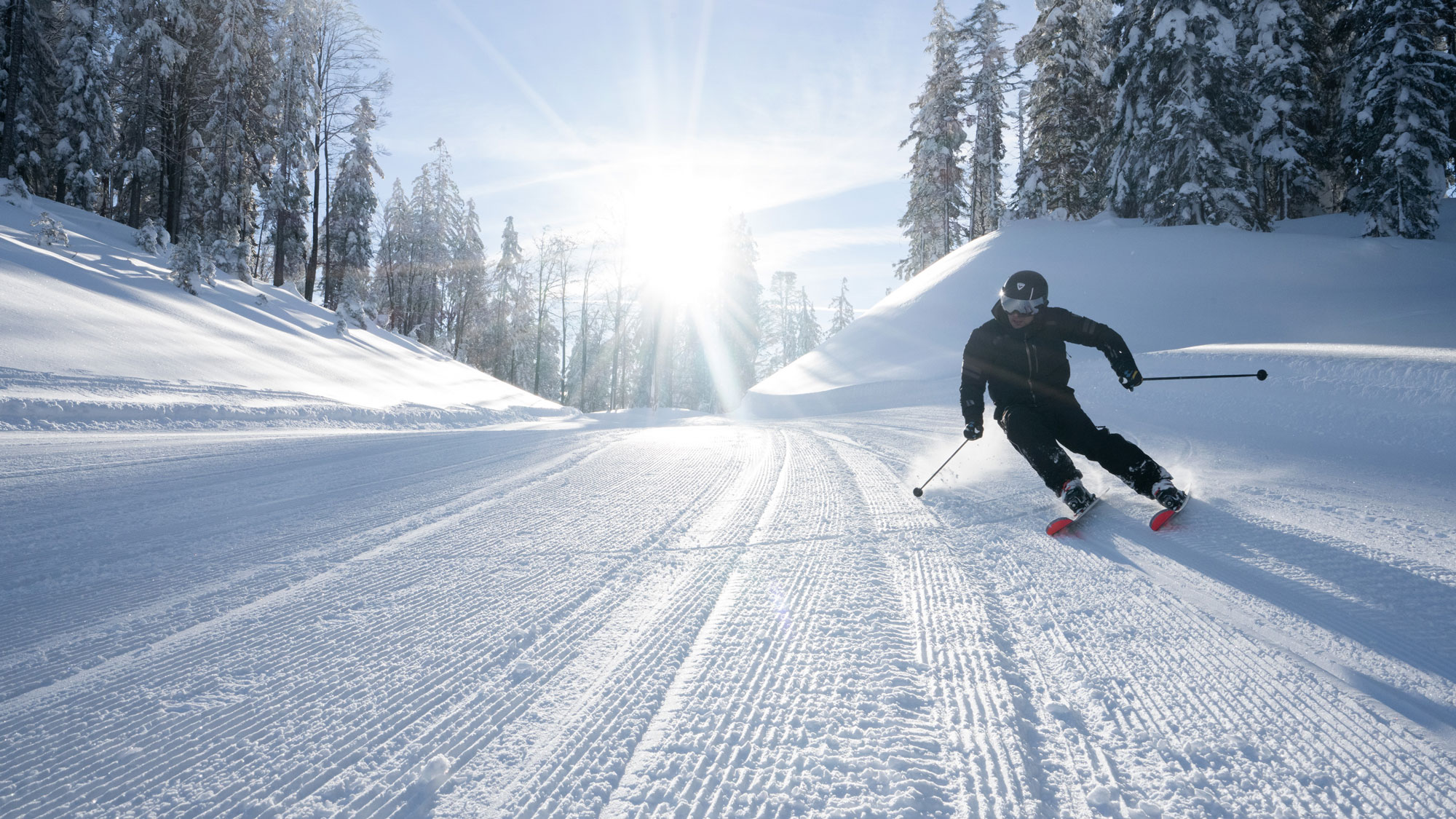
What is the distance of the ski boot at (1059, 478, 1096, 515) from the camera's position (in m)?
3.39

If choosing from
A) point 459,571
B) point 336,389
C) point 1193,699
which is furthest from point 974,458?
point 336,389

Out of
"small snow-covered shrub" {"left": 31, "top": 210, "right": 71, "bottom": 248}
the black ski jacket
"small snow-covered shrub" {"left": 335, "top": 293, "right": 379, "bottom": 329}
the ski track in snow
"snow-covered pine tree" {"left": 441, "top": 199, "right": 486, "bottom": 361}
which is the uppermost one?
"snow-covered pine tree" {"left": 441, "top": 199, "right": 486, "bottom": 361}

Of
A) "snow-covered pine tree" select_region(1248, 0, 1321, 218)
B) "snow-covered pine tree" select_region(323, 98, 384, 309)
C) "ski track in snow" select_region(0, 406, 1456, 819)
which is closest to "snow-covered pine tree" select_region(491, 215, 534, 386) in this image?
"snow-covered pine tree" select_region(323, 98, 384, 309)

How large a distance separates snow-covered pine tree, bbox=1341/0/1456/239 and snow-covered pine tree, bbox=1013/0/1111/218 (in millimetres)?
7808

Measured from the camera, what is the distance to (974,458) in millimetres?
5629

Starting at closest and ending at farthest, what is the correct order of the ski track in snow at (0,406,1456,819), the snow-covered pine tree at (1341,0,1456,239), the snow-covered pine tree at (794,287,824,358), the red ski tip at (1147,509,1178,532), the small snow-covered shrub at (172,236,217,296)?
the ski track in snow at (0,406,1456,819) < the red ski tip at (1147,509,1178,532) < the small snow-covered shrub at (172,236,217,296) < the snow-covered pine tree at (1341,0,1456,239) < the snow-covered pine tree at (794,287,824,358)

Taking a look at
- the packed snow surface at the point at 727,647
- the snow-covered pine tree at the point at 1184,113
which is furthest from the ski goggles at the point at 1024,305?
the snow-covered pine tree at the point at 1184,113

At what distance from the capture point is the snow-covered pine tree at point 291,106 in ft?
77.0

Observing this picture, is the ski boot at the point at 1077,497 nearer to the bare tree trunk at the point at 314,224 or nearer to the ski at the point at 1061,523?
the ski at the point at 1061,523

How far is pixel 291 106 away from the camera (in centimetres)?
2369

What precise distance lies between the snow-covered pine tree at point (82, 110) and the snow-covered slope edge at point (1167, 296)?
3043cm

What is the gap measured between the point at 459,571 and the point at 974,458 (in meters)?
4.51

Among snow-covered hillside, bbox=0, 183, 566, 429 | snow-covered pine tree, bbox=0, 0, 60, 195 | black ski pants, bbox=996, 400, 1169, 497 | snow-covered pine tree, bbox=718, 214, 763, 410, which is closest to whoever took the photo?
black ski pants, bbox=996, 400, 1169, 497

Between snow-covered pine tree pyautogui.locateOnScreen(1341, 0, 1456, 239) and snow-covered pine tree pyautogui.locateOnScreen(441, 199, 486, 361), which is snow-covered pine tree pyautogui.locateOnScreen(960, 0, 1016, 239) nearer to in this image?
snow-covered pine tree pyautogui.locateOnScreen(1341, 0, 1456, 239)
